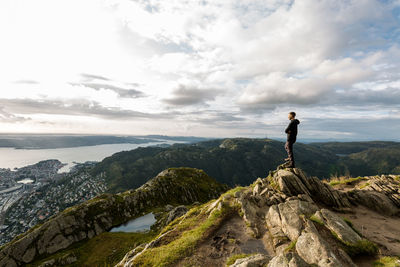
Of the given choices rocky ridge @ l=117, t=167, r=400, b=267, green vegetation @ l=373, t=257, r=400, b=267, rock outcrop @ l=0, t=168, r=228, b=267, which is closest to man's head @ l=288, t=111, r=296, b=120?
rocky ridge @ l=117, t=167, r=400, b=267

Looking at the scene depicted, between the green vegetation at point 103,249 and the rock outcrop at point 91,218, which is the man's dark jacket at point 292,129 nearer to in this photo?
the rock outcrop at point 91,218

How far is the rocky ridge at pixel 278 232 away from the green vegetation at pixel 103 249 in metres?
27.0

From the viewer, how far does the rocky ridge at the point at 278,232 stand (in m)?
10.7

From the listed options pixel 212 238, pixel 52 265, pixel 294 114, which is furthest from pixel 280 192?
pixel 52 265

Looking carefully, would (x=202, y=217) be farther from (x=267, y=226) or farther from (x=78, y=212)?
(x=78, y=212)

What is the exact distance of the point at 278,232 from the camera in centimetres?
1446

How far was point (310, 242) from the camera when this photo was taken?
10.8 meters

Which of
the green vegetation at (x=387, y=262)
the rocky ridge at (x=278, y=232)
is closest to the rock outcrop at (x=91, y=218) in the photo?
the rocky ridge at (x=278, y=232)

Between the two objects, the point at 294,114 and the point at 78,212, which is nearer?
the point at 294,114

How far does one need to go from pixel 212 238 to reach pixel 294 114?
55.2 feet

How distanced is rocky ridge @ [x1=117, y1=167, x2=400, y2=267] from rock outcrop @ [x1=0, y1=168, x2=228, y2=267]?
3082cm

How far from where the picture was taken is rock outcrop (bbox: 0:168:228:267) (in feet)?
145

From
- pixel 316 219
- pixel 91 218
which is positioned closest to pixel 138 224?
pixel 91 218

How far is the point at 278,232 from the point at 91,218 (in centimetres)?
6281
